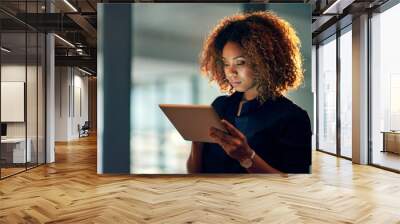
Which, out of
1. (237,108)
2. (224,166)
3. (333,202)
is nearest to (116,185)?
(224,166)

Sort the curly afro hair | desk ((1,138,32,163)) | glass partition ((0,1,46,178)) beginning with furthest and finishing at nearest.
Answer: desk ((1,138,32,163)) → glass partition ((0,1,46,178)) → the curly afro hair

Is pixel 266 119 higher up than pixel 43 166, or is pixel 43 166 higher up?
pixel 266 119

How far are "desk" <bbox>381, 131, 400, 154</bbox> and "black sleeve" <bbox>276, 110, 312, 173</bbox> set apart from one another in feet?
8.28

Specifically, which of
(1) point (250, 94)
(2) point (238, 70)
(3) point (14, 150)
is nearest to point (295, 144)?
(1) point (250, 94)

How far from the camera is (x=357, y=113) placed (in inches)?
332

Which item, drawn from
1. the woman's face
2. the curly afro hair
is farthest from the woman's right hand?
the woman's face

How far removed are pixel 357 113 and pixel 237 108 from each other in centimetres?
378

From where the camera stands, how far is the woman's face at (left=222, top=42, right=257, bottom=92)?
19.3ft

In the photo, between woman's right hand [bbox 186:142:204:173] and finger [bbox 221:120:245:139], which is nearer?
finger [bbox 221:120:245:139]

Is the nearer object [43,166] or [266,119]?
[266,119]

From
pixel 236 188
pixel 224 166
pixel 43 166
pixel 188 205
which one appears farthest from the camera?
pixel 43 166

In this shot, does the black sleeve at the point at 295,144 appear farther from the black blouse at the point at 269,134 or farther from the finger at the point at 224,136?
the finger at the point at 224,136

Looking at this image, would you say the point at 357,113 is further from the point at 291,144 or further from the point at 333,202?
the point at 333,202

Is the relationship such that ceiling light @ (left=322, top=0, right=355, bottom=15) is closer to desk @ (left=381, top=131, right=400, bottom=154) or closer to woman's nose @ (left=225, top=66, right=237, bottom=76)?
woman's nose @ (left=225, top=66, right=237, bottom=76)
